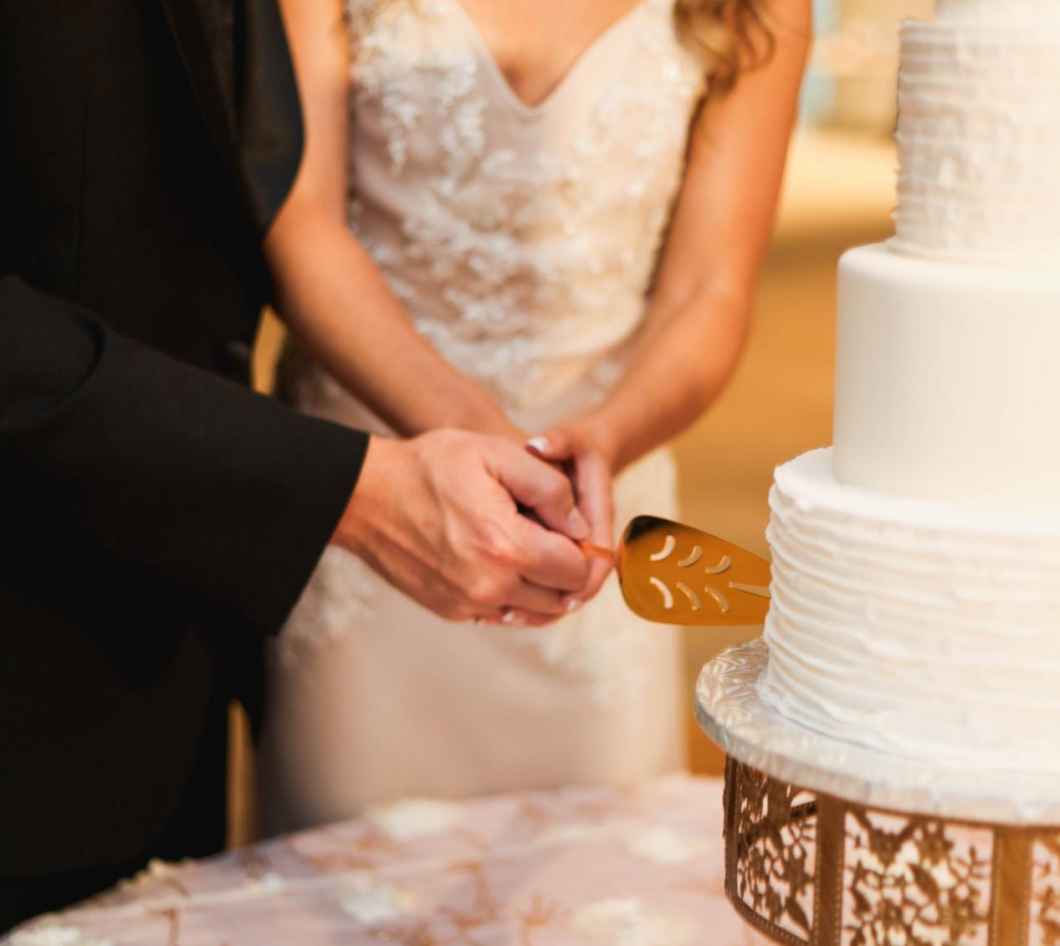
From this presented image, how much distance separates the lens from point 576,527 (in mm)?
1846

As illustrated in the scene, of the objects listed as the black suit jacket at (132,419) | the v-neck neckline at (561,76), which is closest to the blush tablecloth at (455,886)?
the black suit jacket at (132,419)

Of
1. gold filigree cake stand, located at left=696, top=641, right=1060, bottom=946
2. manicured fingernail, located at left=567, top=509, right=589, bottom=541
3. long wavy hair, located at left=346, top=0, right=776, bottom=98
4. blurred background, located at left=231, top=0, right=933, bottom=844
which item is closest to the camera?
gold filigree cake stand, located at left=696, top=641, right=1060, bottom=946

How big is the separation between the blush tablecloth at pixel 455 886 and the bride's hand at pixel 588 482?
304 mm

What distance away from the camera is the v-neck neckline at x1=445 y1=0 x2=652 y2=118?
2391 mm

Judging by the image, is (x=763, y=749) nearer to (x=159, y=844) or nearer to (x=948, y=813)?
(x=948, y=813)

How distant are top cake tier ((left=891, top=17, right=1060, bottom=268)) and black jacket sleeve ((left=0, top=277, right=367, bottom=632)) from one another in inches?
26.7

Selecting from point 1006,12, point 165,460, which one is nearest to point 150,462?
point 165,460

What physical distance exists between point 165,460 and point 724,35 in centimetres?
117

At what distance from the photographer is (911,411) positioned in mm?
1301

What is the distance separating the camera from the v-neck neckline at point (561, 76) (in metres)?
2.39

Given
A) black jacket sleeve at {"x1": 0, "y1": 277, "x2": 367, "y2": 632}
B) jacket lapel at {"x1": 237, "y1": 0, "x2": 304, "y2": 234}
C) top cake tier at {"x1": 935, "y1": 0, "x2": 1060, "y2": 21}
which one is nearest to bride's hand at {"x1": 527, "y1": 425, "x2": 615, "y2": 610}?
black jacket sleeve at {"x1": 0, "y1": 277, "x2": 367, "y2": 632}

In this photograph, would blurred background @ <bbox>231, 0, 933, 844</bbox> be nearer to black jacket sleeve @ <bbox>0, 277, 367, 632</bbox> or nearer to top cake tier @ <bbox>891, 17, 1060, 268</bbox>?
top cake tier @ <bbox>891, 17, 1060, 268</bbox>

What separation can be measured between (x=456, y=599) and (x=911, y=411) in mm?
664

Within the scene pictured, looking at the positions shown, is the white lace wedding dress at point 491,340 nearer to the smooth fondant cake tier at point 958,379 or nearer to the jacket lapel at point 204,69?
the jacket lapel at point 204,69
